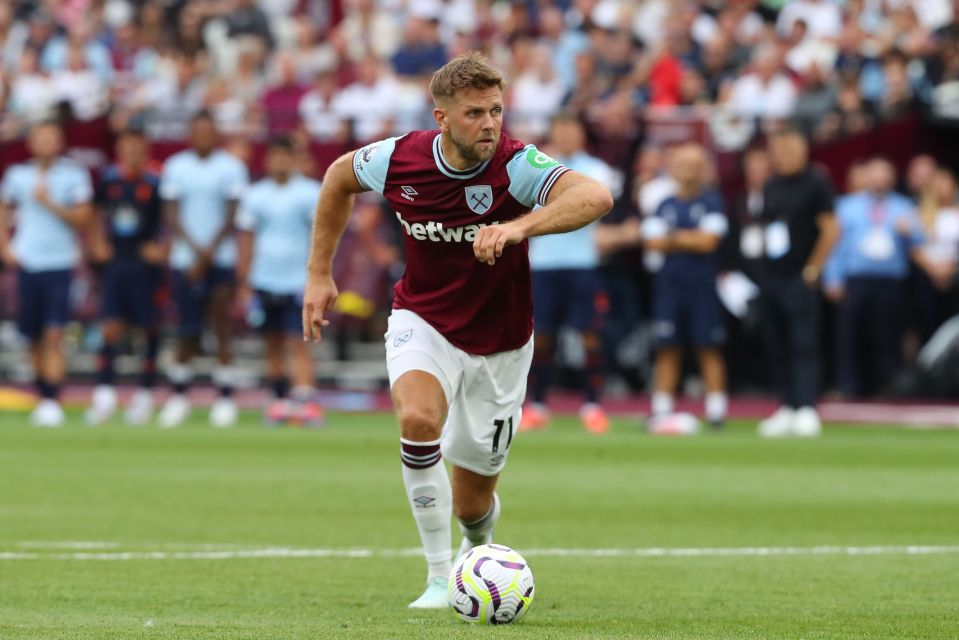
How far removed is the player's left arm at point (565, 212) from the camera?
6741 millimetres

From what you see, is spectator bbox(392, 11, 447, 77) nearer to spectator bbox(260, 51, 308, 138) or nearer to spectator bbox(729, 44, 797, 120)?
spectator bbox(260, 51, 308, 138)

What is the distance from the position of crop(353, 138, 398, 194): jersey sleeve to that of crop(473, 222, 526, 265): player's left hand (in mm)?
964

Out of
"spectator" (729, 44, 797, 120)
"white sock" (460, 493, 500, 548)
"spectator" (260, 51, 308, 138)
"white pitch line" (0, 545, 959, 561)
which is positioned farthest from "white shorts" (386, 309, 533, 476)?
"spectator" (260, 51, 308, 138)

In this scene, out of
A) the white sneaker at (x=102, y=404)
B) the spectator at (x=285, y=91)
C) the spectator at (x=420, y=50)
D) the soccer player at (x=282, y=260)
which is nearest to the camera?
the soccer player at (x=282, y=260)

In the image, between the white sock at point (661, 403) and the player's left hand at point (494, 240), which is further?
the white sock at point (661, 403)

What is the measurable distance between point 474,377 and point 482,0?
19.1 meters

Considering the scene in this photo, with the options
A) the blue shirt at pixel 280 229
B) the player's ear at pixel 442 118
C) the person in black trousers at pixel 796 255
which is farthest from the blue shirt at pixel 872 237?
the player's ear at pixel 442 118

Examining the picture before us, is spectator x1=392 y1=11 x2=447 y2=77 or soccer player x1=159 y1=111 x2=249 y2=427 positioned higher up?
spectator x1=392 y1=11 x2=447 y2=77

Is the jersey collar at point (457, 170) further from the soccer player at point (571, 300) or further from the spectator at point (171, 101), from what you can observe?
the spectator at point (171, 101)

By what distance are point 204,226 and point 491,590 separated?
41.8ft

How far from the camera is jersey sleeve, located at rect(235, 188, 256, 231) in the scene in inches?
717

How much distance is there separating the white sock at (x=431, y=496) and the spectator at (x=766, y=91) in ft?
49.8

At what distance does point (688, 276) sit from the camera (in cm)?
1731

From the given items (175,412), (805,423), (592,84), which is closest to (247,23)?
(592,84)
